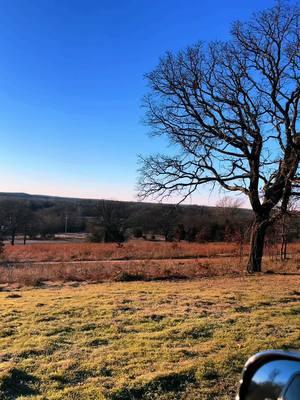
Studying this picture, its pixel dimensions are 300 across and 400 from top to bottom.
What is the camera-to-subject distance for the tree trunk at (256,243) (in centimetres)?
2202

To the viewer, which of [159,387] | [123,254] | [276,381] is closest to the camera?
[276,381]

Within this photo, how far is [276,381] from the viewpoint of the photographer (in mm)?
1462

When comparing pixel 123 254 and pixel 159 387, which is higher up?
pixel 159 387

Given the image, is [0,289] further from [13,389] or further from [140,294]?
[13,389]

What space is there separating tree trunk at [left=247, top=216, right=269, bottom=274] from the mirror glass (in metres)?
20.7

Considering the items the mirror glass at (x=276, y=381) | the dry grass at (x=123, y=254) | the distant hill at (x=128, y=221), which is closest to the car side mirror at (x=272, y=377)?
the mirror glass at (x=276, y=381)

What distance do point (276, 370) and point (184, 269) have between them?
21238 mm

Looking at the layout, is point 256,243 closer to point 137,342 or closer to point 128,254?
point 137,342

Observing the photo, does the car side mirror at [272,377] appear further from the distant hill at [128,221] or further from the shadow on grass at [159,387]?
the distant hill at [128,221]

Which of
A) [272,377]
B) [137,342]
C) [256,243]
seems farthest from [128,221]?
[272,377]

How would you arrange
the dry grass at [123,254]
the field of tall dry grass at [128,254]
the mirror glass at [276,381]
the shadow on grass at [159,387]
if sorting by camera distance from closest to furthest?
the mirror glass at [276,381], the shadow on grass at [159,387], the field of tall dry grass at [128,254], the dry grass at [123,254]

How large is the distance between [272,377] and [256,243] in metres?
21.6

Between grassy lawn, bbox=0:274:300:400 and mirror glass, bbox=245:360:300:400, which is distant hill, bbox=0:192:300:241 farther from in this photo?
mirror glass, bbox=245:360:300:400

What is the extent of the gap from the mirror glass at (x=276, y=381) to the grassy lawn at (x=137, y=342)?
4034mm
